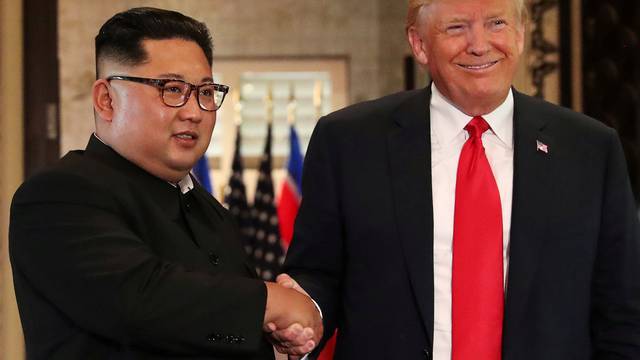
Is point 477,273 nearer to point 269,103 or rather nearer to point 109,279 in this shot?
point 109,279

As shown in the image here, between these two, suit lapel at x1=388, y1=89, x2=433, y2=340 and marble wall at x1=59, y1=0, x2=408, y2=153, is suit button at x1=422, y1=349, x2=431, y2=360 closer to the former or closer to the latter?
suit lapel at x1=388, y1=89, x2=433, y2=340

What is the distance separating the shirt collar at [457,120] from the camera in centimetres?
210

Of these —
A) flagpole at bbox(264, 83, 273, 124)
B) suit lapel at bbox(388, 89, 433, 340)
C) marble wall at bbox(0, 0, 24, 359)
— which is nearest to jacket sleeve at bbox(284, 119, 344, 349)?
suit lapel at bbox(388, 89, 433, 340)

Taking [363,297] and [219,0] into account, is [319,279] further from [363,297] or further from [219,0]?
[219,0]

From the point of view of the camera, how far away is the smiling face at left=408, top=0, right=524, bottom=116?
204 cm

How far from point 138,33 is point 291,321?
605 millimetres

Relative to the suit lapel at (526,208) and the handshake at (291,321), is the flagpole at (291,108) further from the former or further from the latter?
the handshake at (291,321)

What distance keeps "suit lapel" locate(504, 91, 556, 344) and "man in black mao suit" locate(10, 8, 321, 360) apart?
15.9 inches

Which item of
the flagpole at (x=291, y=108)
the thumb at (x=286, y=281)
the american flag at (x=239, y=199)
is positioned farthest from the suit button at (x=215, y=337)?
the flagpole at (x=291, y=108)

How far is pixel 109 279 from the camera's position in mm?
1612

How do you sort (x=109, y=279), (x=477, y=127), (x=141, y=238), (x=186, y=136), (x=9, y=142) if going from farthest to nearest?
(x=9, y=142), (x=477, y=127), (x=186, y=136), (x=141, y=238), (x=109, y=279)

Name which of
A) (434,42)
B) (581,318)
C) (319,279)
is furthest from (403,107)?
(581,318)

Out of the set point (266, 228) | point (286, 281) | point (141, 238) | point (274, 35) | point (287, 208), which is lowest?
point (266, 228)

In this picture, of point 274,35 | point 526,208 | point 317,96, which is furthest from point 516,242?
point 274,35
